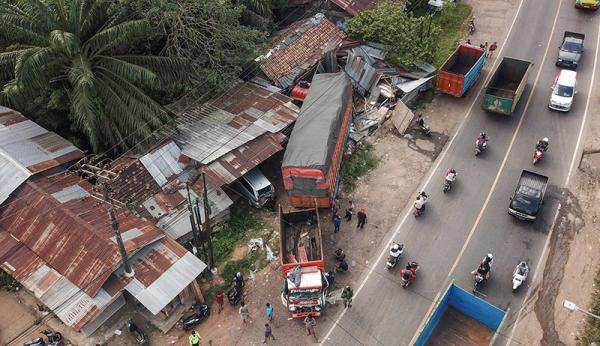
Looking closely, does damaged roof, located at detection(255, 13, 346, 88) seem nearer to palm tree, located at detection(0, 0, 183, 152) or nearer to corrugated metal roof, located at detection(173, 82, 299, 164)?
corrugated metal roof, located at detection(173, 82, 299, 164)

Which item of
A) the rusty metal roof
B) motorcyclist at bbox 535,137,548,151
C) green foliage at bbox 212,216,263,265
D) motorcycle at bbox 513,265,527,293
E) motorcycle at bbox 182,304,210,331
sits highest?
the rusty metal roof

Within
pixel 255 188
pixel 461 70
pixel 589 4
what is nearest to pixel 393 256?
pixel 255 188

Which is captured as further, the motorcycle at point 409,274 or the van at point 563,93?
the van at point 563,93

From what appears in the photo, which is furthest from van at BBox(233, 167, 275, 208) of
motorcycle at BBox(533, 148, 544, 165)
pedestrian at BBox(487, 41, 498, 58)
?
pedestrian at BBox(487, 41, 498, 58)

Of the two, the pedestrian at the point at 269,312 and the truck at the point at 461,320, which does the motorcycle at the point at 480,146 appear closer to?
the truck at the point at 461,320

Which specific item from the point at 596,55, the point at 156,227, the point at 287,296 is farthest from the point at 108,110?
the point at 596,55

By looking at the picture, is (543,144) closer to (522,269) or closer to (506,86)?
(506,86)

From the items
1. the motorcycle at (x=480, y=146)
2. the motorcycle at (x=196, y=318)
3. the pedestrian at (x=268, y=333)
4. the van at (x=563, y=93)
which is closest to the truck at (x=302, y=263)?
the pedestrian at (x=268, y=333)
